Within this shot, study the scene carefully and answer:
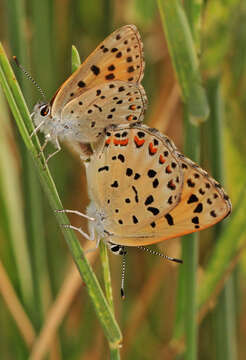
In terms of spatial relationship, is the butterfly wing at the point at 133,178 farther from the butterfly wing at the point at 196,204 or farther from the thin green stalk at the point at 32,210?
the thin green stalk at the point at 32,210

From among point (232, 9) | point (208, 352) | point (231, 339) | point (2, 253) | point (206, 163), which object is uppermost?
point (232, 9)

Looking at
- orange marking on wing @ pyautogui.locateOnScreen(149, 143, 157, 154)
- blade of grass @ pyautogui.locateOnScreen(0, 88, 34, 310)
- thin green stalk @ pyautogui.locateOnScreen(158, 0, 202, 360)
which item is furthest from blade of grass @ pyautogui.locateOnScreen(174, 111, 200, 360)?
blade of grass @ pyautogui.locateOnScreen(0, 88, 34, 310)

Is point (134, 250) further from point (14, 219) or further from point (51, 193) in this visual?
point (51, 193)

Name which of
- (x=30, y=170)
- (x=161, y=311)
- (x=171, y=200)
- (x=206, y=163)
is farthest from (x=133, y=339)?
(x=171, y=200)

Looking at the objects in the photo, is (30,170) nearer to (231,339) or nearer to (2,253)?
(2,253)

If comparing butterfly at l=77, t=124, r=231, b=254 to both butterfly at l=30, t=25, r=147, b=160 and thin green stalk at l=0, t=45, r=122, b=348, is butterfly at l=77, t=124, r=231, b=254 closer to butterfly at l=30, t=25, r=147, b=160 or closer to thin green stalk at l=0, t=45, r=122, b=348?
butterfly at l=30, t=25, r=147, b=160

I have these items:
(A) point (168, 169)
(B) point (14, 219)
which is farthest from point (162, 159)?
(B) point (14, 219)

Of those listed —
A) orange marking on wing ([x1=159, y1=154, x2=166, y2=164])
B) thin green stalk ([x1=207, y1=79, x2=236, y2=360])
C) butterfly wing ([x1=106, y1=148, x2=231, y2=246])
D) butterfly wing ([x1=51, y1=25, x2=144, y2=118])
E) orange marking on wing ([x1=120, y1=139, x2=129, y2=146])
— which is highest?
butterfly wing ([x1=51, y1=25, x2=144, y2=118])
